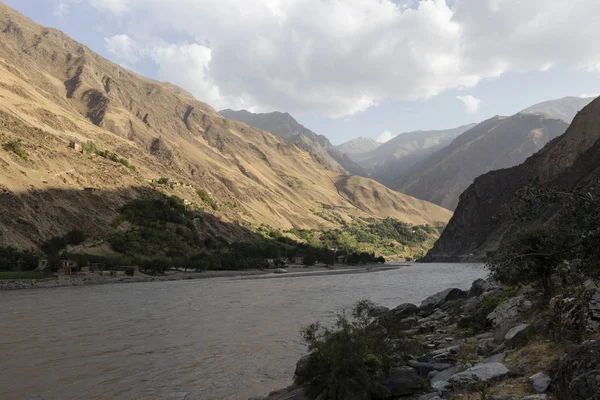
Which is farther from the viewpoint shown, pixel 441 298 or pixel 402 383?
pixel 441 298

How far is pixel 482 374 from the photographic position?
10492 millimetres

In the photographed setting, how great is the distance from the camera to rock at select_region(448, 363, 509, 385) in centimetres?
1027

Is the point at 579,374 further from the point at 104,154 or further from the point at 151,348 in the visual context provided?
the point at 104,154

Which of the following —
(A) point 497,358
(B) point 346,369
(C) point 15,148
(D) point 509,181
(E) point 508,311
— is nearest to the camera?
(B) point 346,369

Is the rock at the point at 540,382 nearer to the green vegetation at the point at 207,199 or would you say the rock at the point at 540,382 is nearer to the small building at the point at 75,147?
the small building at the point at 75,147

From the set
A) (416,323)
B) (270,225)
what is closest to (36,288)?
(416,323)

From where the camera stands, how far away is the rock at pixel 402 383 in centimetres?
1131

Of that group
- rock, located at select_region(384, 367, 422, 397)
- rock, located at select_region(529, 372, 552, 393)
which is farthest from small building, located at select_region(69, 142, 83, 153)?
rock, located at select_region(529, 372, 552, 393)

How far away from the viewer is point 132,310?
126 feet

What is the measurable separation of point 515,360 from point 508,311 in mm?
8581

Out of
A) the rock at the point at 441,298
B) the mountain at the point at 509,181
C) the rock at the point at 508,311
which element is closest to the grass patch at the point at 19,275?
the rock at the point at 441,298

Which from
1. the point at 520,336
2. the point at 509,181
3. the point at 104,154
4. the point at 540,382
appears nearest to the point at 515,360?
the point at 520,336

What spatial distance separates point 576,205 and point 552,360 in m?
3.70

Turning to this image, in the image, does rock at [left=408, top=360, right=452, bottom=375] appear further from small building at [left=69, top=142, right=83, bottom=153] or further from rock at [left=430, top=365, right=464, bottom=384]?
small building at [left=69, top=142, right=83, bottom=153]
